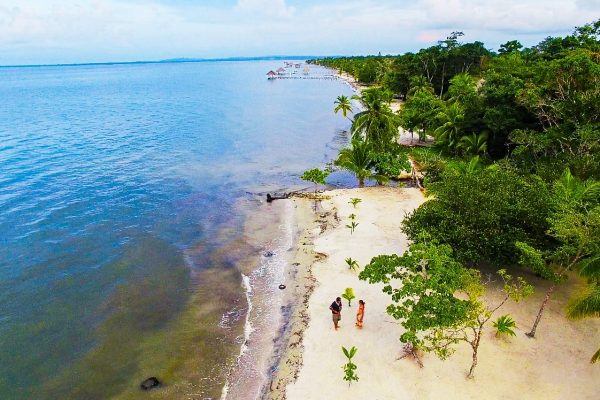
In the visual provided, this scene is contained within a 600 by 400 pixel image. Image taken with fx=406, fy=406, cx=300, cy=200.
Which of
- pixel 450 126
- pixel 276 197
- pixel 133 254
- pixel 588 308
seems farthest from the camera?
pixel 450 126

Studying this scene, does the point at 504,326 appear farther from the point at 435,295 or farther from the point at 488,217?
the point at 435,295

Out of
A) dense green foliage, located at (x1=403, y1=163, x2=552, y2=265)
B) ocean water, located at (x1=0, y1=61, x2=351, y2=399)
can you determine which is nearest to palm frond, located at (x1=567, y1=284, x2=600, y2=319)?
dense green foliage, located at (x1=403, y1=163, x2=552, y2=265)

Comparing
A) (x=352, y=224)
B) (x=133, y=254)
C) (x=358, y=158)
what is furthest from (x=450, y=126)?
(x=133, y=254)

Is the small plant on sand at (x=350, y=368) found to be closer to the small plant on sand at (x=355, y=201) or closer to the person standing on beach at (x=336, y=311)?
the person standing on beach at (x=336, y=311)

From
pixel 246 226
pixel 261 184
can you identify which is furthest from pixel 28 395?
pixel 261 184

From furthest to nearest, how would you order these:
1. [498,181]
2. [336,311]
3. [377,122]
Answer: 1. [377,122]
2. [498,181]
3. [336,311]

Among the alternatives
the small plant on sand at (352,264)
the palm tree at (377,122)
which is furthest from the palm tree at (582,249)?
the palm tree at (377,122)
